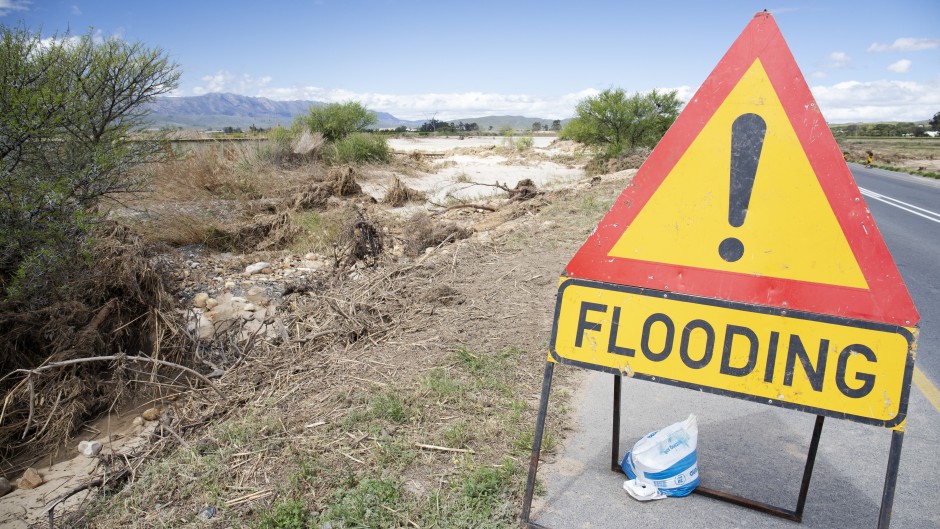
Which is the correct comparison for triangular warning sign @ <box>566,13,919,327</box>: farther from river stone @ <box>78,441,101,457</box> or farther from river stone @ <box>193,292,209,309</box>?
river stone @ <box>193,292,209,309</box>

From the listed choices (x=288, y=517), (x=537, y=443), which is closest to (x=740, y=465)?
(x=537, y=443)

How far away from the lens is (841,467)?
321 centimetres

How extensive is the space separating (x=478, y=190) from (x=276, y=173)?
703 cm

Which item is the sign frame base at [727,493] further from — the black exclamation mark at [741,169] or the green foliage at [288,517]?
the green foliage at [288,517]

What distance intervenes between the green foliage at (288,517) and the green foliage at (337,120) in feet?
89.2

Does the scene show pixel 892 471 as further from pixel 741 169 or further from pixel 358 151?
pixel 358 151

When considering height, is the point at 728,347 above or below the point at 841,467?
above

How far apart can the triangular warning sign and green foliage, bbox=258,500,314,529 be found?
1.73m

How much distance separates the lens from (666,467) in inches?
114

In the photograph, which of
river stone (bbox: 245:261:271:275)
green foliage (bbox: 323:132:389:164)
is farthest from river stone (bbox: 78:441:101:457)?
green foliage (bbox: 323:132:389:164)

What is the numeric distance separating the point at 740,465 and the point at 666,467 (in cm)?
65

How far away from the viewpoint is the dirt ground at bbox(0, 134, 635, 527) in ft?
9.71

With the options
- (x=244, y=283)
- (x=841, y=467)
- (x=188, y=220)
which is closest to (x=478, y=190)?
(x=188, y=220)

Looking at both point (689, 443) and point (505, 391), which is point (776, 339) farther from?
point (505, 391)
